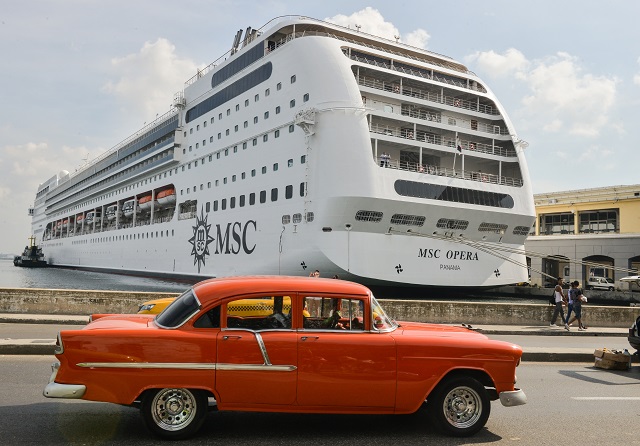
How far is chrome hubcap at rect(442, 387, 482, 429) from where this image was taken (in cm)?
530

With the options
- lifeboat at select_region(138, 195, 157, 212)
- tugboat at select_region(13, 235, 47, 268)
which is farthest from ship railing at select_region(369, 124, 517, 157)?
tugboat at select_region(13, 235, 47, 268)

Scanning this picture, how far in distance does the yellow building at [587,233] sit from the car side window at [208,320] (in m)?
45.0

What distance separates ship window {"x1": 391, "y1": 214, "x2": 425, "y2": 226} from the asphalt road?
18.6 meters

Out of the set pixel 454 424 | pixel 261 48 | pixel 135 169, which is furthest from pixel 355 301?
pixel 135 169

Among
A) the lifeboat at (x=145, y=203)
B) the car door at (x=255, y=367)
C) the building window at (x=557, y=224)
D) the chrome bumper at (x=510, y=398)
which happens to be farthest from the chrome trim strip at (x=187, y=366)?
the building window at (x=557, y=224)

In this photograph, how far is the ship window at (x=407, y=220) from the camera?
1000 inches

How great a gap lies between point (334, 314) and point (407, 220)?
20896 millimetres

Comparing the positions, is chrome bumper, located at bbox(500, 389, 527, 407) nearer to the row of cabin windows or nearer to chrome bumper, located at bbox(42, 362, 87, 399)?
chrome bumper, located at bbox(42, 362, 87, 399)

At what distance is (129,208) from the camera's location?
5612 centimetres

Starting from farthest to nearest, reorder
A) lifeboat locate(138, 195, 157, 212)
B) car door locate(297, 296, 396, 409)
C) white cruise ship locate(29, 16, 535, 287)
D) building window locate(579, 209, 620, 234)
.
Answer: building window locate(579, 209, 620, 234), lifeboat locate(138, 195, 157, 212), white cruise ship locate(29, 16, 535, 287), car door locate(297, 296, 396, 409)

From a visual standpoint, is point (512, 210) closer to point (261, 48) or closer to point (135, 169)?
point (261, 48)

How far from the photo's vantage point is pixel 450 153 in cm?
2884

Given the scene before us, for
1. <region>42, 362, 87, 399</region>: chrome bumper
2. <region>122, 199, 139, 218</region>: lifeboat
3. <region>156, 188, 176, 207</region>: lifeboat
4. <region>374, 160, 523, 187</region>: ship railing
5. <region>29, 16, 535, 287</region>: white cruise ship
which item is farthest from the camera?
<region>122, 199, 139, 218</region>: lifeboat

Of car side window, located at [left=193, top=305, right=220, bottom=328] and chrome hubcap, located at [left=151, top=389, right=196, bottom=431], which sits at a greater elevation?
car side window, located at [left=193, top=305, right=220, bottom=328]
